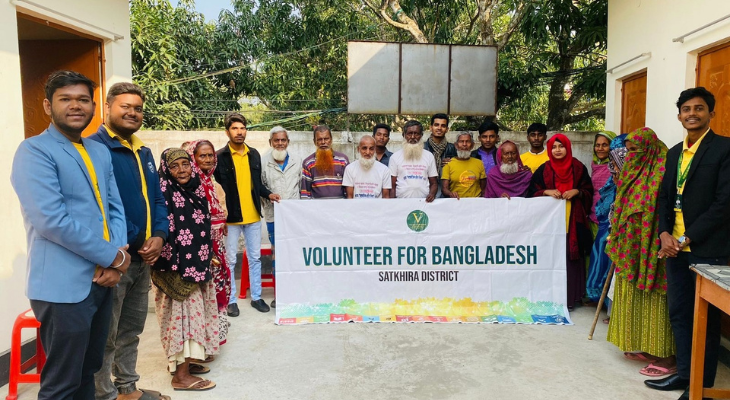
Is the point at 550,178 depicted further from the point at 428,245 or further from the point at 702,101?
the point at 702,101

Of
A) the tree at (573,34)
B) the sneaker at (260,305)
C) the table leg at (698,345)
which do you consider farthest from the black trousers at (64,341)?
the tree at (573,34)

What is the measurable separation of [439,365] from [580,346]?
47.5 inches

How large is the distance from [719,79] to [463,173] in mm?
2195

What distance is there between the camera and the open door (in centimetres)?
470

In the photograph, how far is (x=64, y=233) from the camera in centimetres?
202

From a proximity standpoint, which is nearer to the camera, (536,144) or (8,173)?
(8,173)

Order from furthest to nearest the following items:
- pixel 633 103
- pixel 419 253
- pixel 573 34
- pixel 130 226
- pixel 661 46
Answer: pixel 573 34, pixel 633 103, pixel 661 46, pixel 419 253, pixel 130 226

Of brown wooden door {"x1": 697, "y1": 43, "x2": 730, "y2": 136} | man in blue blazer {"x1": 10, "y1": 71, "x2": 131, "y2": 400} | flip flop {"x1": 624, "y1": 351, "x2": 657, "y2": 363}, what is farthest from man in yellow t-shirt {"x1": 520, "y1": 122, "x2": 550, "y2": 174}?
man in blue blazer {"x1": 10, "y1": 71, "x2": 131, "y2": 400}

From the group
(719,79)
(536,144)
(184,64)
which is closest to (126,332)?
(536,144)

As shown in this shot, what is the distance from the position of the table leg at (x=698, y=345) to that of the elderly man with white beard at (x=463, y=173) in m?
2.30

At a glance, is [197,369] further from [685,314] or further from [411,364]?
[685,314]

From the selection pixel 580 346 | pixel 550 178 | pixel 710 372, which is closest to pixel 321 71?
pixel 550 178

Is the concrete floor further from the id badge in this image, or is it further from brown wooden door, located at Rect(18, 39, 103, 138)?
A: brown wooden door, located at Rect(18, 39, 103, 138)

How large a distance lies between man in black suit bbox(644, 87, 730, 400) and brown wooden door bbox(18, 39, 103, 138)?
473 cm
